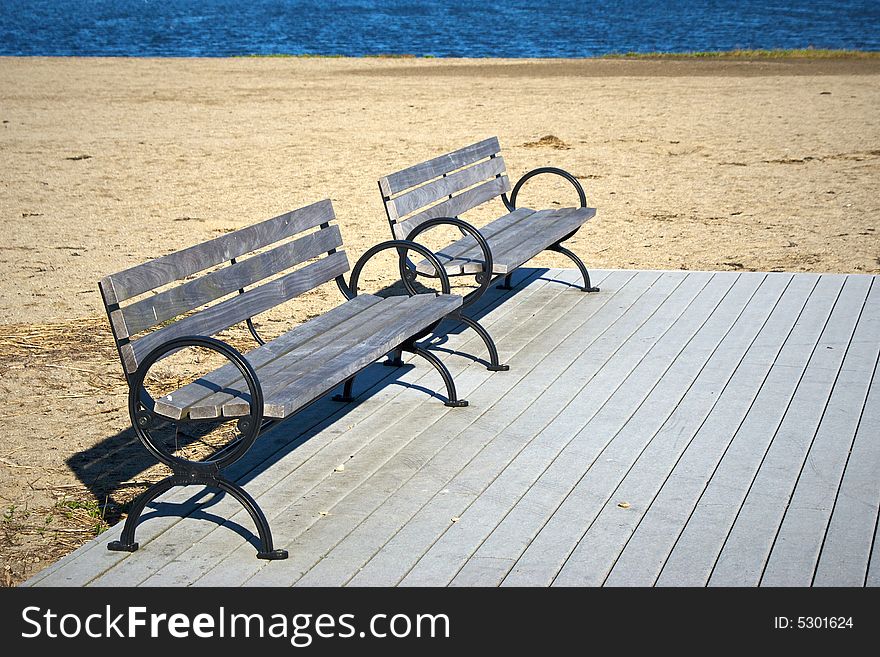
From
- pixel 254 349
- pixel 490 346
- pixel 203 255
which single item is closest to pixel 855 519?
pixel 490 346

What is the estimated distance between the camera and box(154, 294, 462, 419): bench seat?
3.61 metres

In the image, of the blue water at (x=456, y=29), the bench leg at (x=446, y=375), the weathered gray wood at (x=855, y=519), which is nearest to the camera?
the weathered gray wood at (x=855, y=519)

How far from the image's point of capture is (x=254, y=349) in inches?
173

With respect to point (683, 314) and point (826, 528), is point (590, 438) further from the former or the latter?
point (683, 314)

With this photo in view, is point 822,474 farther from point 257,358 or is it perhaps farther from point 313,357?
point 257,358

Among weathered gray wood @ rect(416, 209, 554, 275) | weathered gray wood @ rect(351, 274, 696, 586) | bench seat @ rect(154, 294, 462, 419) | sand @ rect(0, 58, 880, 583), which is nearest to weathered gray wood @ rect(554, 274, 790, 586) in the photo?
weathered gray wood @ rect(351, 274, 696, 586)

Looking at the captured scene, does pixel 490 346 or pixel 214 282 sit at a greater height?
pixel 214 282

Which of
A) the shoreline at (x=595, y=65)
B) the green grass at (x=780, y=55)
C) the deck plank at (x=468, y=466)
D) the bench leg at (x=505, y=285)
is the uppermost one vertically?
the deck plank at (x=468, y=466)

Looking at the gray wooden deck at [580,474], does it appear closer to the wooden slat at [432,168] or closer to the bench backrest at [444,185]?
the bench backrest at [444,185]

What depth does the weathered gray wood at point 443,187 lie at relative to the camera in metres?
5.82

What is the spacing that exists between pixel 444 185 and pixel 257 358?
8.62 feet

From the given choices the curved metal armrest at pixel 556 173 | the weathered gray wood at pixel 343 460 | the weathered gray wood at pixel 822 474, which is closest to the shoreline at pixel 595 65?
the curved metal armrest at pixel 556 173

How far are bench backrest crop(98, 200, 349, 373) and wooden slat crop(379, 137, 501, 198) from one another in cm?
70

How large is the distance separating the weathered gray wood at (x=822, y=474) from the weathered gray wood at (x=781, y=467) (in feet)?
0.09
